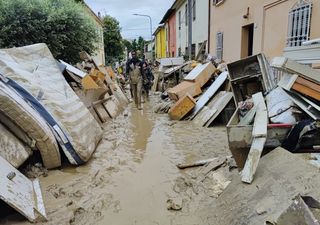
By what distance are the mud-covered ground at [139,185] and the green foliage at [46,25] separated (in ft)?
12.8

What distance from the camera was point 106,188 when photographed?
3732mm

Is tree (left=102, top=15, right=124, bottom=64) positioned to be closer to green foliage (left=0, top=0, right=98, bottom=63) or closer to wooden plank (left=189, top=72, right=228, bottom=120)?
green foliage (left=0, top=0, right=98, bottom=63)

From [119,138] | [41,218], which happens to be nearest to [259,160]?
[41,218]

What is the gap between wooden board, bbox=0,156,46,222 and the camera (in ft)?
9.13

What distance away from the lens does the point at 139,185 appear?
150 inches

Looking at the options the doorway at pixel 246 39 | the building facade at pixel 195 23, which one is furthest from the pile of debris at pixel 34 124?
the building facade at pixel 195 23

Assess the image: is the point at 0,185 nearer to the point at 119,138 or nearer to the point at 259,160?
the point at 259,160

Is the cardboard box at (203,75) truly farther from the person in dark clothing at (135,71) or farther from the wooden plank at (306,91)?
the wooden plank at (306,91)

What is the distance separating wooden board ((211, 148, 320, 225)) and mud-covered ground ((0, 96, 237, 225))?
27cm

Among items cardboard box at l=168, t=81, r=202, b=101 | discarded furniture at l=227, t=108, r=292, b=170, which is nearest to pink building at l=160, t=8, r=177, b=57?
cardboard box at l=168, t=81, r=202, b=101

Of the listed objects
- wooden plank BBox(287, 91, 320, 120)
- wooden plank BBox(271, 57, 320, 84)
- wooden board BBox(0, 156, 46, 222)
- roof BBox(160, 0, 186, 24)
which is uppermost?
roof BBox(160, 0, 186, 24)

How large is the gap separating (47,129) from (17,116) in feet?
1.43

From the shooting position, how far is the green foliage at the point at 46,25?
295 inches

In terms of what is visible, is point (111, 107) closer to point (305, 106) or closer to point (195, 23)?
point (305, 106)
